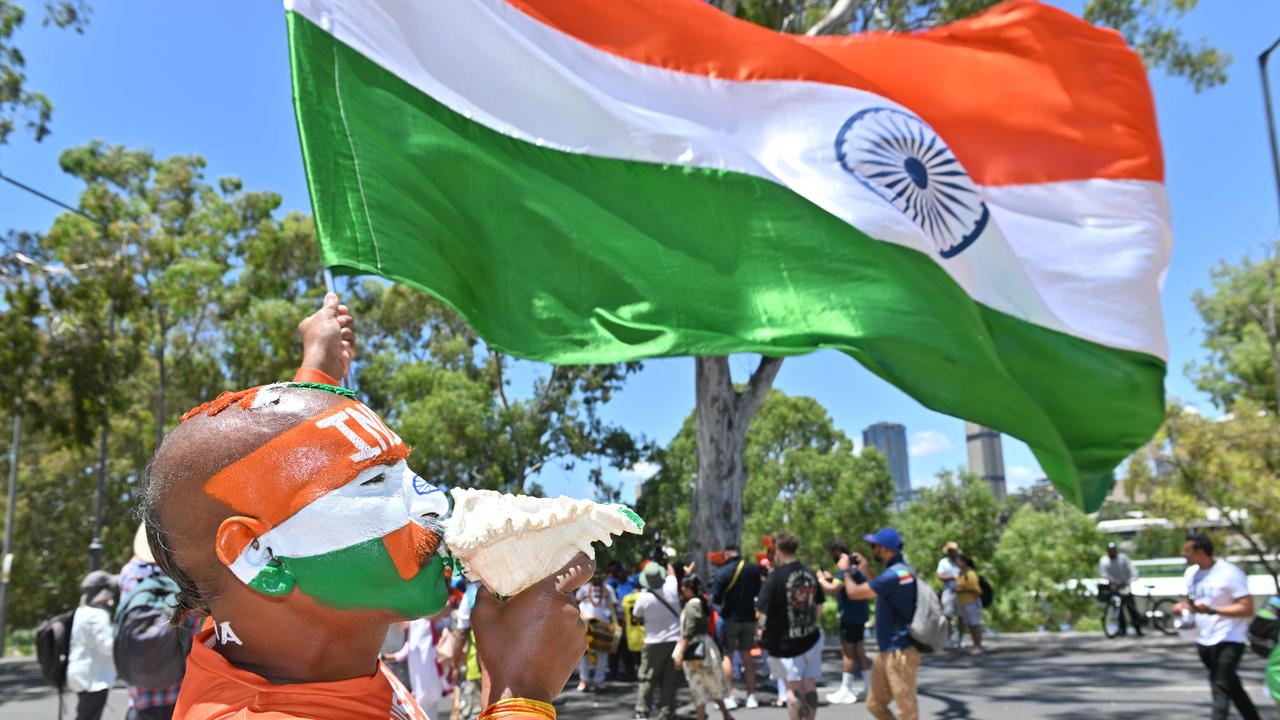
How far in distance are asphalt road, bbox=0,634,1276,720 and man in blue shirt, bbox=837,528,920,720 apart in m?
2.61

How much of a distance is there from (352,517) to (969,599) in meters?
14.6

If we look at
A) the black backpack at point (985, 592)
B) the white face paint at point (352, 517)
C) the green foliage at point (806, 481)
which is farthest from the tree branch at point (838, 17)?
the green foliage at point (806, 481)

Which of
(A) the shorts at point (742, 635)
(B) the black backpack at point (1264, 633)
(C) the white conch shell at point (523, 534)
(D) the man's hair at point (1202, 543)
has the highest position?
(D) the man's hair at point (1202, 543)

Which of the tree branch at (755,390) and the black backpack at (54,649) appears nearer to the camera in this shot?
the black backpack at (54,649)

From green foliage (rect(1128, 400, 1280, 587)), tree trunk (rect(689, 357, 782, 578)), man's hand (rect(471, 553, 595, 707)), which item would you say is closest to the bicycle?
green foliage (rect(1128, 400, 1280, 587))

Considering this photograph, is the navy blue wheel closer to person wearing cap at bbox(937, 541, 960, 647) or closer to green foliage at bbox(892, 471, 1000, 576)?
person wearing cap at bbox(937, 541, 960, 647)

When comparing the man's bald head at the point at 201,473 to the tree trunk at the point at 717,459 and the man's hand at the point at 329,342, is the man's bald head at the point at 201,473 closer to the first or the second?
the man's hand at the point at 329,342

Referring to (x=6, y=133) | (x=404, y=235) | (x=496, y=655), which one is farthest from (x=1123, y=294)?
(x=6, y=133)

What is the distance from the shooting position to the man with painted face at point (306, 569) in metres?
1.28

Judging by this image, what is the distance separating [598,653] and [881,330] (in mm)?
9262

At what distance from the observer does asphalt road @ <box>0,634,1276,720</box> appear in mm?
9602

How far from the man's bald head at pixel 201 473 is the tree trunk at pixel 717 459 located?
11.6 metres

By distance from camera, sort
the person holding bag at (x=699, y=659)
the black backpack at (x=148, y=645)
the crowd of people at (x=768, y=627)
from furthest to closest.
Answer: the person holding bag at (x=699, y=659) → the crowd of people at (x=768, y=627) → the black backpack at (x=148, y=645)

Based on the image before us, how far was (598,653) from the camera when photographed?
13242 millimetres
